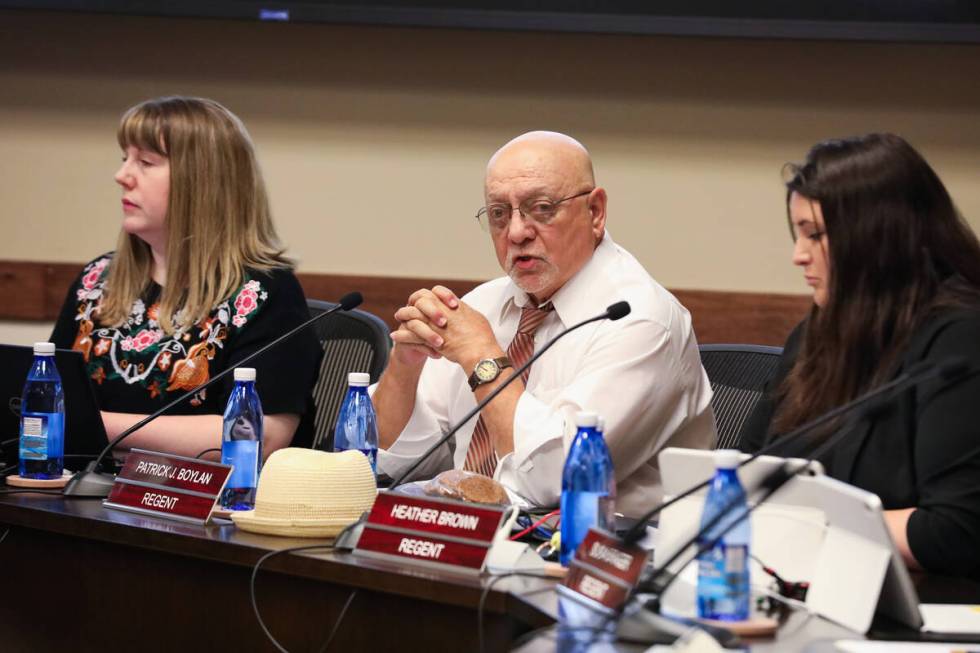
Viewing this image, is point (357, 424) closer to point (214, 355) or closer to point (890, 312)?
point (214, 355)

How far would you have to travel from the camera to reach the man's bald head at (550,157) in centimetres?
244

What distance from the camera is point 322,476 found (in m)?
1.82

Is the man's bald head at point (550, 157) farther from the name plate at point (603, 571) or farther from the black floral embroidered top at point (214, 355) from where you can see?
the name plate at point (603, 571)

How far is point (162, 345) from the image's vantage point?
104 inches

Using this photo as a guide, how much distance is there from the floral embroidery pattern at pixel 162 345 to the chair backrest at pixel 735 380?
3.16ft

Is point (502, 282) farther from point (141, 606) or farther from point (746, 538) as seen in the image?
point (746, 538)

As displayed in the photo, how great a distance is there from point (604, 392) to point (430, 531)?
2.17 feet

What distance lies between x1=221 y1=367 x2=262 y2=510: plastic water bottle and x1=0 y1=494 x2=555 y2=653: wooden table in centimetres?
17

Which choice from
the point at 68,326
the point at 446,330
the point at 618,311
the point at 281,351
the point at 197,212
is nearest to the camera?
the point at 618,311

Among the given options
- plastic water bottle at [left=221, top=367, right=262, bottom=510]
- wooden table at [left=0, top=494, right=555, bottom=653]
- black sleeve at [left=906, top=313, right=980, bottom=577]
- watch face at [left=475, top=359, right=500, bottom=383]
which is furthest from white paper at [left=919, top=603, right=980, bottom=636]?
plastic water bottle at [left=221, top=367, right=262, bottom=510]

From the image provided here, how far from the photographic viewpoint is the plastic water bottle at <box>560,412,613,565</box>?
164 cm

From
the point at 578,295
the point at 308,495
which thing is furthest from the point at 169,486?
the point at 578,295

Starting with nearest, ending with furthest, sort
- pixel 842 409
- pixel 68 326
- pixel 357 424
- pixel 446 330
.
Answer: pixel 842 409 → pixel 357 424 → pixel 446 330 → pixel 68 326

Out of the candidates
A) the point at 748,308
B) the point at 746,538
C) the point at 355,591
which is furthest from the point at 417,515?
the point at 748,308
